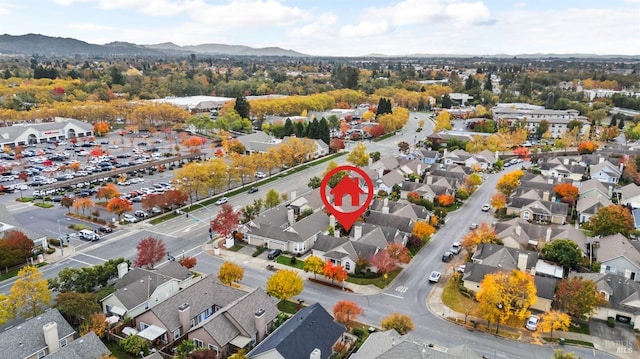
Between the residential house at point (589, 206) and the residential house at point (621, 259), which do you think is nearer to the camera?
the residential house at point (621, 259)

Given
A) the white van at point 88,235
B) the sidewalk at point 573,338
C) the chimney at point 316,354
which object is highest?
the chimney at point 316,354

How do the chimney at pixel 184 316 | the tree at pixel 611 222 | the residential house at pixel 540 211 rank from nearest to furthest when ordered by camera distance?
the chimney at pixel 184 316 < the tree at pixel 611 222 < the residential house at pixel 540 211

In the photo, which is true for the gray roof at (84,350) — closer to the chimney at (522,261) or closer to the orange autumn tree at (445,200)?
the chimney at (522,261)

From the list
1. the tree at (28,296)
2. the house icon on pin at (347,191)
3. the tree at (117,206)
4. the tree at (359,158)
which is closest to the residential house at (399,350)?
the tree at (28,296)

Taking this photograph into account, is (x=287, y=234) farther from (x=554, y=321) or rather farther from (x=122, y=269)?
(x=554, y=321)

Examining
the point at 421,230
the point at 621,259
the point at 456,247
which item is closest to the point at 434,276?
the point at 421,230

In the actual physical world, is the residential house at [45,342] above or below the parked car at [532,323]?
above

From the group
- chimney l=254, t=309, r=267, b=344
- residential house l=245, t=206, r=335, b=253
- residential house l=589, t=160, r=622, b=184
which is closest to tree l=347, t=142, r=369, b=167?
residential house l=245, t=206, r=335, b=253

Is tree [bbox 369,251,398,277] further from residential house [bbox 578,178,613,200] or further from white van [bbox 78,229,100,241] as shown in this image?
residential house [bbox 578,178,613,200]
